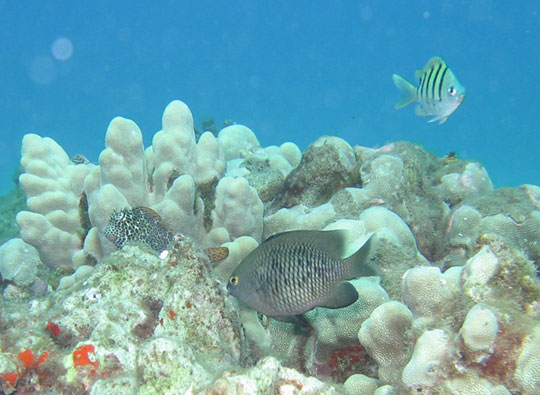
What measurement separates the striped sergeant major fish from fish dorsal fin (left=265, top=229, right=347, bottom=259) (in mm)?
2885

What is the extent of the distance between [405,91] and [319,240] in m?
3.36

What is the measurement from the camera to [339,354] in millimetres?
3412

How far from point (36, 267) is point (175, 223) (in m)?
2.23

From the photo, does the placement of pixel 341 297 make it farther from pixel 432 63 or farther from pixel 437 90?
pixel 432 63

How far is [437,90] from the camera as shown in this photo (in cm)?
488

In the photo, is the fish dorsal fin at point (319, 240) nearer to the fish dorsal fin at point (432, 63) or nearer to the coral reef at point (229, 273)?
the coral reef at point (229, 273)

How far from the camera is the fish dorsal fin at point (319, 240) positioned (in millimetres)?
2736

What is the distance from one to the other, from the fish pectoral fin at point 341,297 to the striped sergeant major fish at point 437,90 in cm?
310

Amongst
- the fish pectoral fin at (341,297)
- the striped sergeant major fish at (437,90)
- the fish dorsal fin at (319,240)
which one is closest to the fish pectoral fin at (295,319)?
the fish pectoral fin at (341,297)

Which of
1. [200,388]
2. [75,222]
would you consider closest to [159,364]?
[200,388]

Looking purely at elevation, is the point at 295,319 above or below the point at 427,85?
below

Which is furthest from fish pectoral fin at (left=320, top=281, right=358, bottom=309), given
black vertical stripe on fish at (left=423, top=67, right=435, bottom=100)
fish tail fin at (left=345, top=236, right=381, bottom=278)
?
black vertical stripe on fish at (left=423, top=67, right=435, bottom=100)

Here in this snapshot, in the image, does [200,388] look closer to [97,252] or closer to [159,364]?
[159,364]

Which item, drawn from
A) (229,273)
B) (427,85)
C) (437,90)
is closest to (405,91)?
(427,85)
